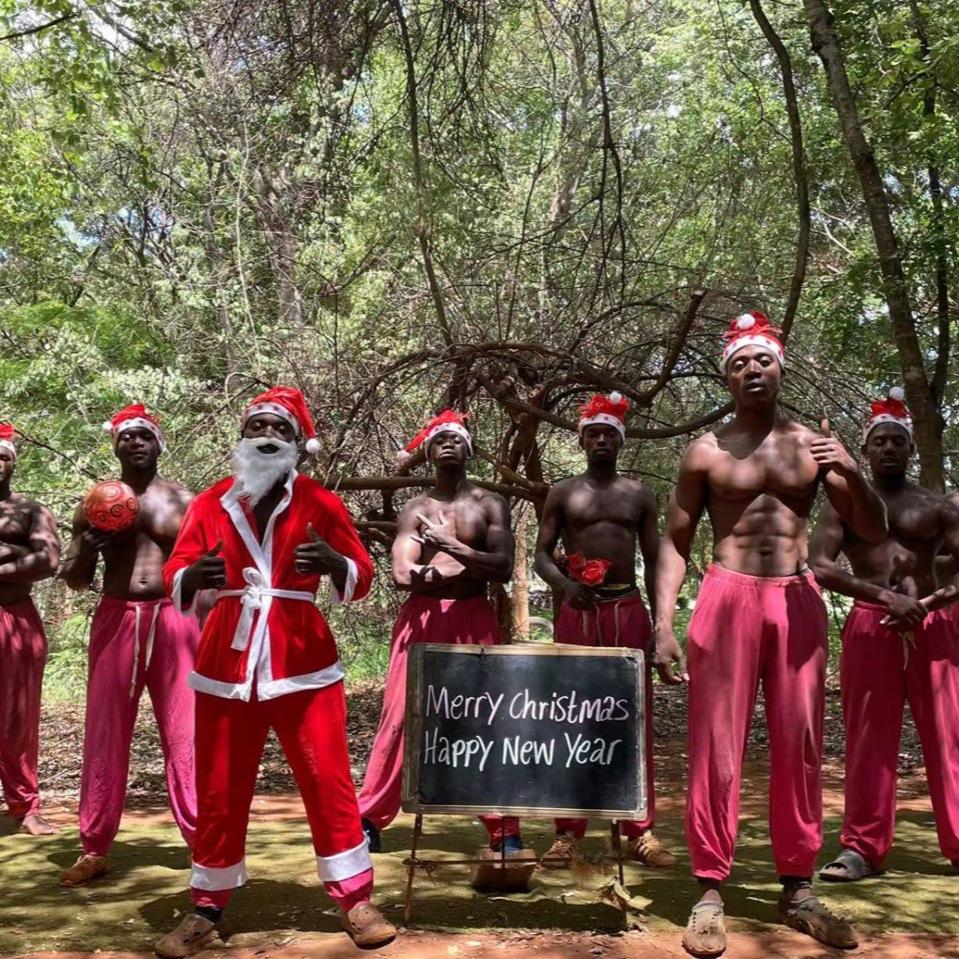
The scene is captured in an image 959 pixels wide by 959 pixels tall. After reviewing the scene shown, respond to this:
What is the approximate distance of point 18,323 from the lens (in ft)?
51.4

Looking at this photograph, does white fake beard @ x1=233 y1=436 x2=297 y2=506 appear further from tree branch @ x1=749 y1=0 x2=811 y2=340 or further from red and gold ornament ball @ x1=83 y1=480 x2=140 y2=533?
tree branch @ x1=749 y1=0 x2=811 y2=340

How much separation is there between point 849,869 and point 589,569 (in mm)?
1782

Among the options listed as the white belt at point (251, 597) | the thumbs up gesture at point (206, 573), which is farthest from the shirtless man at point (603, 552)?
the thumbs up gesture at point (206, 573)

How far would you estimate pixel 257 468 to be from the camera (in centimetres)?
439

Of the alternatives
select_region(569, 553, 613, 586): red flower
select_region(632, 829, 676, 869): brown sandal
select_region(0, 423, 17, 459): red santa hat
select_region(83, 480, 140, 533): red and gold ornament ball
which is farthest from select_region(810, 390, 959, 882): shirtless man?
select_region(0, 423, 17, 459): red santa hat

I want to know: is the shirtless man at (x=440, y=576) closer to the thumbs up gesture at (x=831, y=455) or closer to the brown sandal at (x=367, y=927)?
the brown sandal at (x=367, y=927)

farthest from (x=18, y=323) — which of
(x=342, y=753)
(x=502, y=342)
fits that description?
(x=342, y=753)

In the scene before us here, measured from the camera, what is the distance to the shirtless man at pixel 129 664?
5.30 meters

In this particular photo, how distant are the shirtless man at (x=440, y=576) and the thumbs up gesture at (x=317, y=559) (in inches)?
47.4

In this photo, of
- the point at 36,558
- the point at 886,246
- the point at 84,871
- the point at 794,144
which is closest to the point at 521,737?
the point at 84,871

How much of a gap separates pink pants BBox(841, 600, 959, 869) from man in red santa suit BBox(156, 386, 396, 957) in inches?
92.7

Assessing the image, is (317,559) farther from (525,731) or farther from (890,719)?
(890,719)

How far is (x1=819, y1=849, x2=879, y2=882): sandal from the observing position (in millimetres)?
5086

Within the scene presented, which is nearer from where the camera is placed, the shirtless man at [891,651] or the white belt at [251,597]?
the white belt at [251,597]
